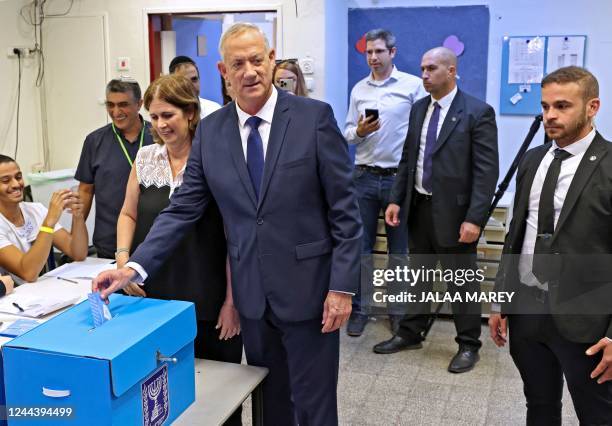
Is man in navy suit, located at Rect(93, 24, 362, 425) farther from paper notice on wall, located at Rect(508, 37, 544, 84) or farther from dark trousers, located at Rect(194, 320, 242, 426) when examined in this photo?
paper notice on wall, located at Rect(508, 37, 544, 84)

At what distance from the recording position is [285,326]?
1843 mm

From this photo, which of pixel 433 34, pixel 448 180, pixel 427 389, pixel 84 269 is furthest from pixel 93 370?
pixel 433 34

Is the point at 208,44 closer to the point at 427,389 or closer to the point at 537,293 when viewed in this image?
the point at 427,389

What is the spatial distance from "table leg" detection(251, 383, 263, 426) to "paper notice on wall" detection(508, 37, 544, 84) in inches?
130

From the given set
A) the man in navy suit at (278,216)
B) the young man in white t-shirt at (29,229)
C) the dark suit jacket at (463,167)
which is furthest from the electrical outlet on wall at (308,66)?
the man in navy suit at (278,216)

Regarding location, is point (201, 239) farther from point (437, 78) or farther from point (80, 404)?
point (437, 78)

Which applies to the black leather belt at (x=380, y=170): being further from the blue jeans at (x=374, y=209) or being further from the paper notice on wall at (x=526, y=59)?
the paper notice on wall at (x=526, y=59)

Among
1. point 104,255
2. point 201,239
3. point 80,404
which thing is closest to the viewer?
point 80,404

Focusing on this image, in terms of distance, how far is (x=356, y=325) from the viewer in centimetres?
387

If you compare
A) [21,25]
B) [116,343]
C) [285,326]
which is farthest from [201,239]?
[21,25]

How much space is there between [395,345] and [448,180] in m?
1.01

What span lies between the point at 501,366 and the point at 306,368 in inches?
74.9

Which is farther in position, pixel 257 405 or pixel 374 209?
pixel 374 209

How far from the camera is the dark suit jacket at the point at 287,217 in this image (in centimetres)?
176
